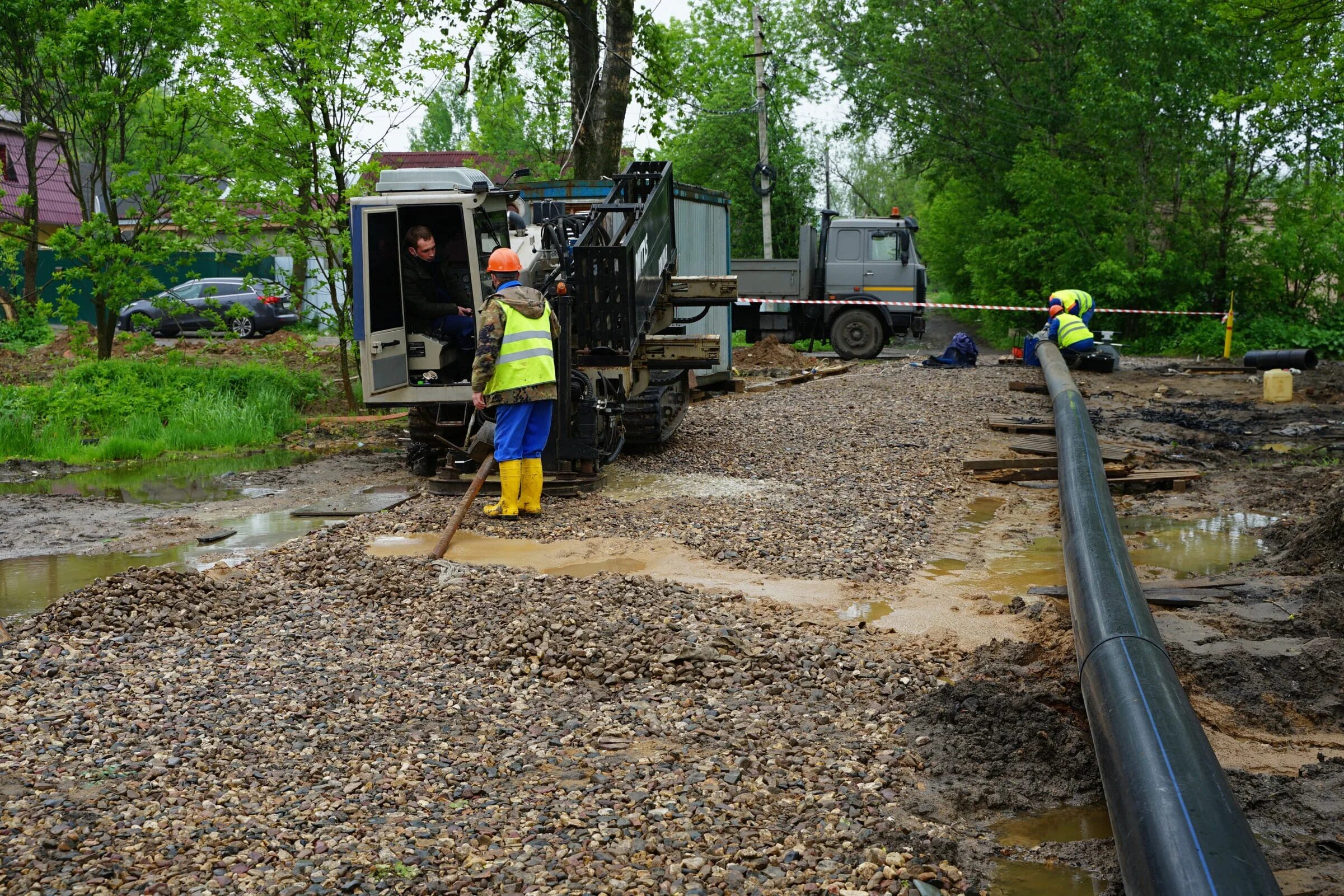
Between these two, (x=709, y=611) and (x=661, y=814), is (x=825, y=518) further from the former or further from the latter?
(x=661, y=814)

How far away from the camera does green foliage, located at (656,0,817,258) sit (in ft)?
125

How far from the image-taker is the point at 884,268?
75.6 ft

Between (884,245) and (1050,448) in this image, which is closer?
(1050,448)

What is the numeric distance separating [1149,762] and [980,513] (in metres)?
6.13

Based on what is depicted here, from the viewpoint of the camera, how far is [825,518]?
870 cm

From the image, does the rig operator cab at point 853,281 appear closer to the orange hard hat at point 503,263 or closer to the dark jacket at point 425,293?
the dark jacket at point 425,293

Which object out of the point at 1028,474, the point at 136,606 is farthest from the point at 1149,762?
the point at 1028,474

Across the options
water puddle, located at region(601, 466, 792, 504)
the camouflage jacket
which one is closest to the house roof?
water puddle, located at region(601, 466, 792, 504)

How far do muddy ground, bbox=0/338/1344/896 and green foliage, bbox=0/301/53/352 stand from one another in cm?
1719

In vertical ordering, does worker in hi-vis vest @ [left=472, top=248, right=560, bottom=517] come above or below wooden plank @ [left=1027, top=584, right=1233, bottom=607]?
above

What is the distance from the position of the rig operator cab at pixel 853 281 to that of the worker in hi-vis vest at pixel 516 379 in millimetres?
14358

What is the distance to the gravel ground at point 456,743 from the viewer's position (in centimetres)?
364

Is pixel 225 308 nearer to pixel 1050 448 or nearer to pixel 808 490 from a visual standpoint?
pixel 808 490

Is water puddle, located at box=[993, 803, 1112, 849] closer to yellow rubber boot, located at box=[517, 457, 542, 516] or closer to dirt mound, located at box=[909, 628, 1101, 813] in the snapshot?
dirt mound, located at box=[909, 628, 1101, 813]
